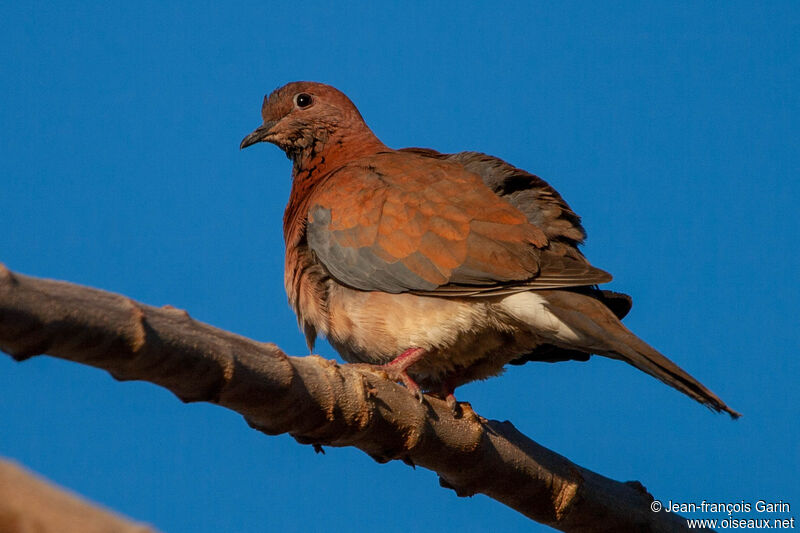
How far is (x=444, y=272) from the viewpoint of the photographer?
4.96m

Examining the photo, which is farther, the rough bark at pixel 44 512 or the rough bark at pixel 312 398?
the rough bark at pixel 312 398

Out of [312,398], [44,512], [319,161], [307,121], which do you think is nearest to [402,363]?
[312,398]

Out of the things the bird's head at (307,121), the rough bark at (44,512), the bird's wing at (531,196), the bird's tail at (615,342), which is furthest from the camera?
the bird's head at (307,121)

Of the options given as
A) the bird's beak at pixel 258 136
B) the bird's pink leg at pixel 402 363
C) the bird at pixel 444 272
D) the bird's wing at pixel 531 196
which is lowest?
the bird's pink leg at pixel 402 363

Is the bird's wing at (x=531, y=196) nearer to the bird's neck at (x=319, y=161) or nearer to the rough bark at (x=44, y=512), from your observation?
the bird's neck at (x=319, y=161)

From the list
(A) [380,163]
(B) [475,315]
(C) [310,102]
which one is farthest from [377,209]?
(C) [310,102]

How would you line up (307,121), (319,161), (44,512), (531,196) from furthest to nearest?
(307,121)
(319,161)
(531,196)
(44,512)

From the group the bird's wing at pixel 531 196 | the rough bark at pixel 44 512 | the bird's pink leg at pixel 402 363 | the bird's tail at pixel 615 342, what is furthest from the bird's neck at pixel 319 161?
the rough bark at pixel 44 512

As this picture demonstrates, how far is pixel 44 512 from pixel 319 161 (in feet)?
14.4

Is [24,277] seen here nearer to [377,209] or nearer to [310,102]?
[377,209]

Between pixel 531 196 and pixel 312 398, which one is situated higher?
pixel 531 196

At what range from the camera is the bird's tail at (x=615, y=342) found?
4008 millimetres

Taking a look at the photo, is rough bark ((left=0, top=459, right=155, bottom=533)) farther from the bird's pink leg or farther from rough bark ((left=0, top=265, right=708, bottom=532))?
the bird's pink leg

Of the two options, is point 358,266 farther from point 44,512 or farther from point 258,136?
point 44,512
